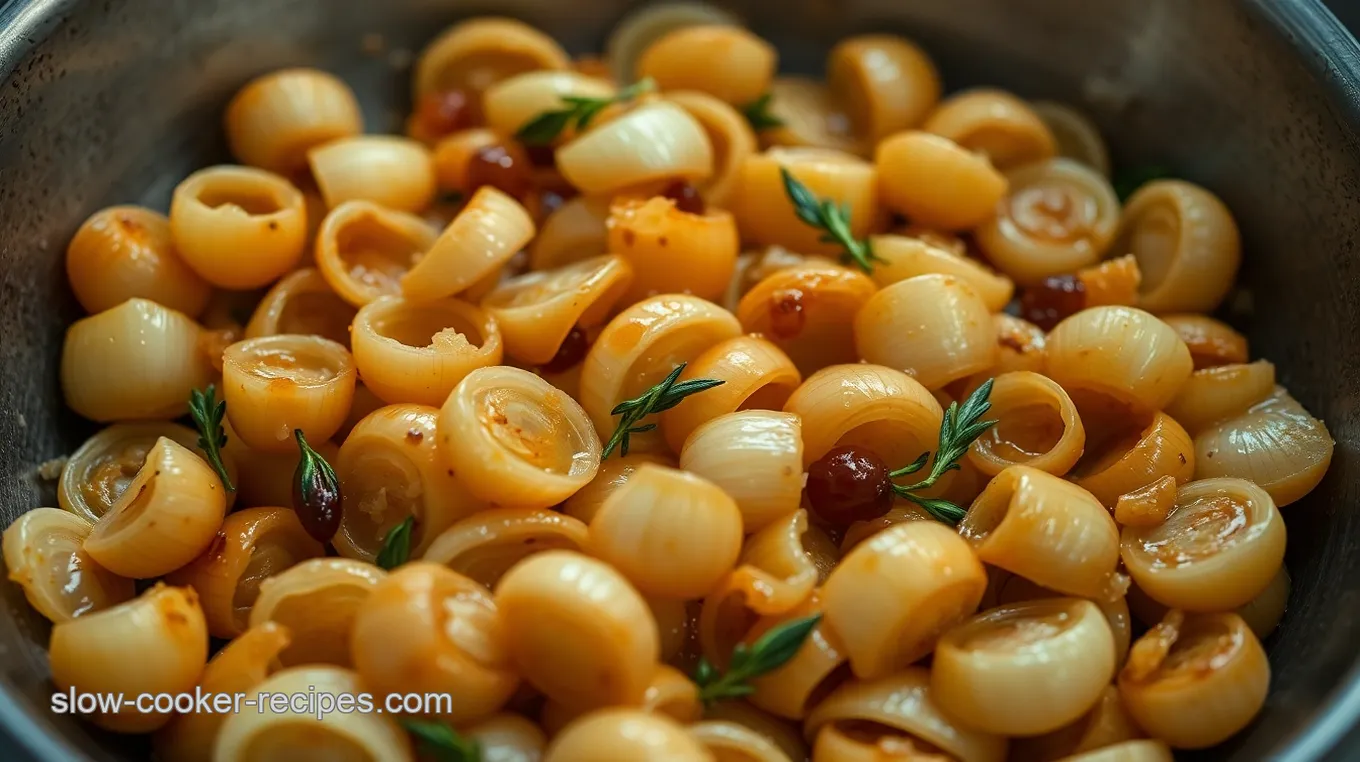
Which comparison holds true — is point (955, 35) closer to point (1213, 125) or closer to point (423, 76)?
point (1213, 125)

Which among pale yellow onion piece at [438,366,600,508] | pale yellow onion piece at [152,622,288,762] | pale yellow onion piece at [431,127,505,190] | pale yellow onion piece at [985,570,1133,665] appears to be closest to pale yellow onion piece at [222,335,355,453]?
pale yellow onion piece at [438,366,600,508]

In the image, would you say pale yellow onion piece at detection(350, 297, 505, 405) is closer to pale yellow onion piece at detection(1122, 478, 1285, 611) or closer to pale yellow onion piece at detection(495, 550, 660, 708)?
pale yellow onion piece at detection(495, 550, 660, 708)

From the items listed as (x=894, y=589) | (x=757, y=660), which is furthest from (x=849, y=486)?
(x=757, y=660)

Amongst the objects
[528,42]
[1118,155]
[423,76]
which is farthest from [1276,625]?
[423,76]

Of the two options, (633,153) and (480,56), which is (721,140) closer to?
(633,153)

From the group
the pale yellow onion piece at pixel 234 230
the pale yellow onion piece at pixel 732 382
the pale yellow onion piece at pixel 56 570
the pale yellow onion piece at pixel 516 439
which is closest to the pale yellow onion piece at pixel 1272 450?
the pale yellow onion piece at pixel 732 382

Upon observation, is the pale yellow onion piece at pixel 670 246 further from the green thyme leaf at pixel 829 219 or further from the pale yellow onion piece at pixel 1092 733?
the pale yellow onion piece at pixel 1092 733
